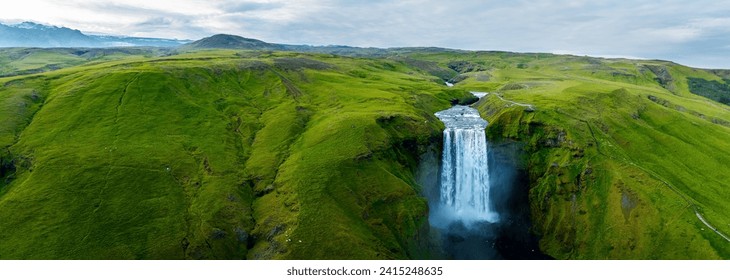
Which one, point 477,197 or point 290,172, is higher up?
point 290,172

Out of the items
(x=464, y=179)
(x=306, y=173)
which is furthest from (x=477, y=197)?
(x=306, y=173)

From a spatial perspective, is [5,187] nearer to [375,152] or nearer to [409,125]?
[375,152]

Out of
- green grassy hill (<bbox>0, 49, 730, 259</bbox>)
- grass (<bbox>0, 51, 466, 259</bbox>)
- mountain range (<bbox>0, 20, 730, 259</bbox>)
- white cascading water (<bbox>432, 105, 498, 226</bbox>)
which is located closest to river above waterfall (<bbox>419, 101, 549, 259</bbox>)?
white cascading water (<bbox>432, 105, 498, 226</bbox>)

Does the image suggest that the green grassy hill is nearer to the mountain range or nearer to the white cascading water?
the mountain range

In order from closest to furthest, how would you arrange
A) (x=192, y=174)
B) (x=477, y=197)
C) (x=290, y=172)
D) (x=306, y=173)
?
(x=192, y=174), (x=306, y=173), (x=290, y=172), (x=477, y=197)

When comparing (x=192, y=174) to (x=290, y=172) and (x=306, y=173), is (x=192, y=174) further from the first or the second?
(x=306, y=173)

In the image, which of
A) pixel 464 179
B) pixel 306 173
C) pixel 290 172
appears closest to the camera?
pixel 306 173
